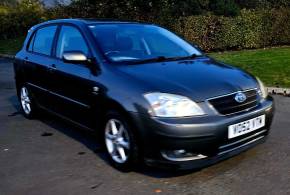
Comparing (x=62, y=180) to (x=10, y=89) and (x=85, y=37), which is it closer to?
(x=85, y=37)

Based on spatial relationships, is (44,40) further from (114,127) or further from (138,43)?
(114,127)

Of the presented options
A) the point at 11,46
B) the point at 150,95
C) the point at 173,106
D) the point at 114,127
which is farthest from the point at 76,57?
the point at 11,46

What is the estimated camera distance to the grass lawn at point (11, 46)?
1914 cm

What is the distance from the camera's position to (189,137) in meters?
3.88

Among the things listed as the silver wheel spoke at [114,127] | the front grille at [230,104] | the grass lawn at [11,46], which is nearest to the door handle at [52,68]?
the silver wheel spoke at [114,127]

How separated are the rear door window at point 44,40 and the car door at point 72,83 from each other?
28 centimetres

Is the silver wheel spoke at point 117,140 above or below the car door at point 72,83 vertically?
below

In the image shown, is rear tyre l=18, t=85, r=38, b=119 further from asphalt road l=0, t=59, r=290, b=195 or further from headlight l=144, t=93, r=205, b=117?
headlight l=144, t=93, r=205, b=117

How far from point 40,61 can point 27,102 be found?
39.2 inches

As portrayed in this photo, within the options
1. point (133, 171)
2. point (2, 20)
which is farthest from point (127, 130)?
point (2, 20)

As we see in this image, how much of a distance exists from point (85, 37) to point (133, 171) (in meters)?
1.64

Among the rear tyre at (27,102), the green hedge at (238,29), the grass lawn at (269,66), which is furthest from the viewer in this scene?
the green hedge at (238,29)

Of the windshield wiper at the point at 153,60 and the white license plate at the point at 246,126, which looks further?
the windshield wiper at the point at 153,60

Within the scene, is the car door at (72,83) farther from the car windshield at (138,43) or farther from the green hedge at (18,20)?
the green hedge at (18,20)
